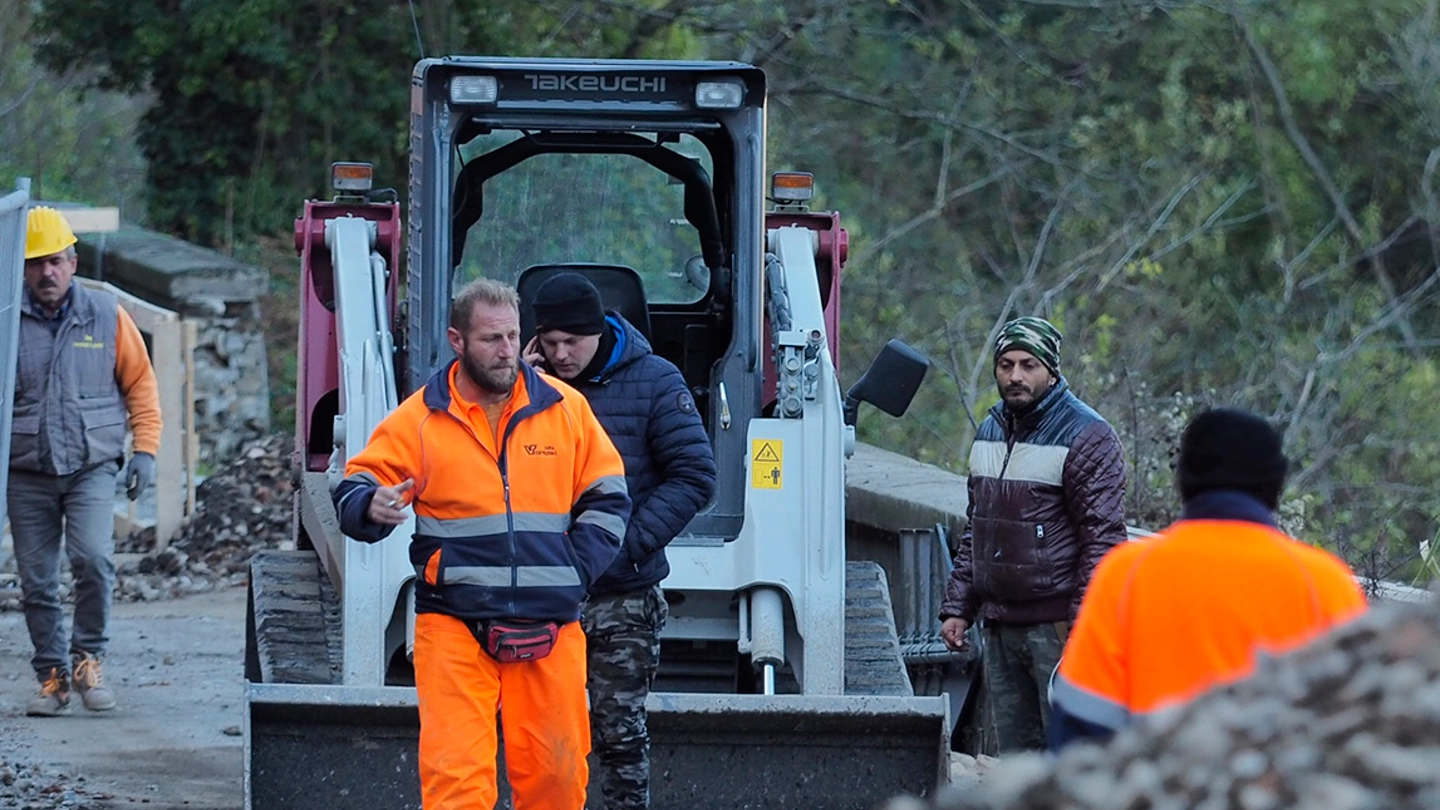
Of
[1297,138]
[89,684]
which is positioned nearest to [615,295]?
[89,684]

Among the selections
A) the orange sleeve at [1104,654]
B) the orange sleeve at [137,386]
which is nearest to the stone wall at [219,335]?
the orange sleeve at [137,386]

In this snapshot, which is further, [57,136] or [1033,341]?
[57,136]

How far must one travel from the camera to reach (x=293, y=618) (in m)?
6.79

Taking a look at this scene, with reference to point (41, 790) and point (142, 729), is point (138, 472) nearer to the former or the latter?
point (142, 729)

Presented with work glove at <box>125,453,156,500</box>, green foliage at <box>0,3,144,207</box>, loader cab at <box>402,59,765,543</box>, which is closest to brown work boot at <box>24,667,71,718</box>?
work glove at <box>125,453,156,500</box>

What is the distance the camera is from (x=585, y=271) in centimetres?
702

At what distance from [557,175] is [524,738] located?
2.67 m

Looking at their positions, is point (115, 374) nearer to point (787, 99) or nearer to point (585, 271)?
point (585, 271)

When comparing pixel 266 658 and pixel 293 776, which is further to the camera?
pixel 266 658

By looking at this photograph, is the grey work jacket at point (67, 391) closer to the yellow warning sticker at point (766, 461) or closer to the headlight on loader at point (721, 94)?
the headlight on loader at point (721, 94)

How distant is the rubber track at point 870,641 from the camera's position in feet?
21.5

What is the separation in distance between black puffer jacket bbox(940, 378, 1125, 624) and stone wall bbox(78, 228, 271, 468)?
886 centimetres

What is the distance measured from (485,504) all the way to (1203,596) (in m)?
2.37

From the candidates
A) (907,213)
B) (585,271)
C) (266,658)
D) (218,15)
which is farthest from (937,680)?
(907,213)
